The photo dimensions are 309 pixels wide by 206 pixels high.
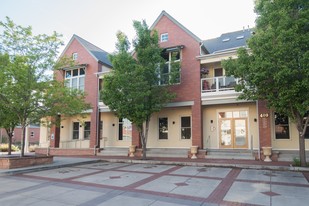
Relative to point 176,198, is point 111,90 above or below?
above

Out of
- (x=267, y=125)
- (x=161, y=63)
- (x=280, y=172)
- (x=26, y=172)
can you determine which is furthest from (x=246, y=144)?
(x=26, y=172)

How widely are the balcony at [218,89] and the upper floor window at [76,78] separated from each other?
427 inches

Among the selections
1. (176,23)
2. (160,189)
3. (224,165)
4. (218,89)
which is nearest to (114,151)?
(218,89)

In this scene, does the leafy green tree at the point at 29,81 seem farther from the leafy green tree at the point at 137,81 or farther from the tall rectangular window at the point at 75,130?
the tall rectangular window at the point at 75,130

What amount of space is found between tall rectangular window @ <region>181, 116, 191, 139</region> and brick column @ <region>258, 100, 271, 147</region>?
4972 millimetres

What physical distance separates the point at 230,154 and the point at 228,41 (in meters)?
9.24

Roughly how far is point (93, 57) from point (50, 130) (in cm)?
782

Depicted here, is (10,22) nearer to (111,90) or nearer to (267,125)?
(111,90)

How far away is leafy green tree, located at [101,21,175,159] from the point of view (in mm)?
14742

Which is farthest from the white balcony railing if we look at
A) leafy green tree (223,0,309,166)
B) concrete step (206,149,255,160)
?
concrete step (206,149,255,160)

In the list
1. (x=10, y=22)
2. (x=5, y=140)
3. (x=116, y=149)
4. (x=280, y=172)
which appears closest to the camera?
(x=280, y=172)

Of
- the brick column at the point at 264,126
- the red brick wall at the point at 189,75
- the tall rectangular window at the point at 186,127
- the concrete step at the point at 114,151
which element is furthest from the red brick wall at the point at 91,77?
the brick column at the point at 264,126

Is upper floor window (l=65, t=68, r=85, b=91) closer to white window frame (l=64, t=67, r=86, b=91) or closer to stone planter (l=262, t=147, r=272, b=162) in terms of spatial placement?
white window frame (l=64, t=67, r=86, b=91)

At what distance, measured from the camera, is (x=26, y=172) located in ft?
38.8
